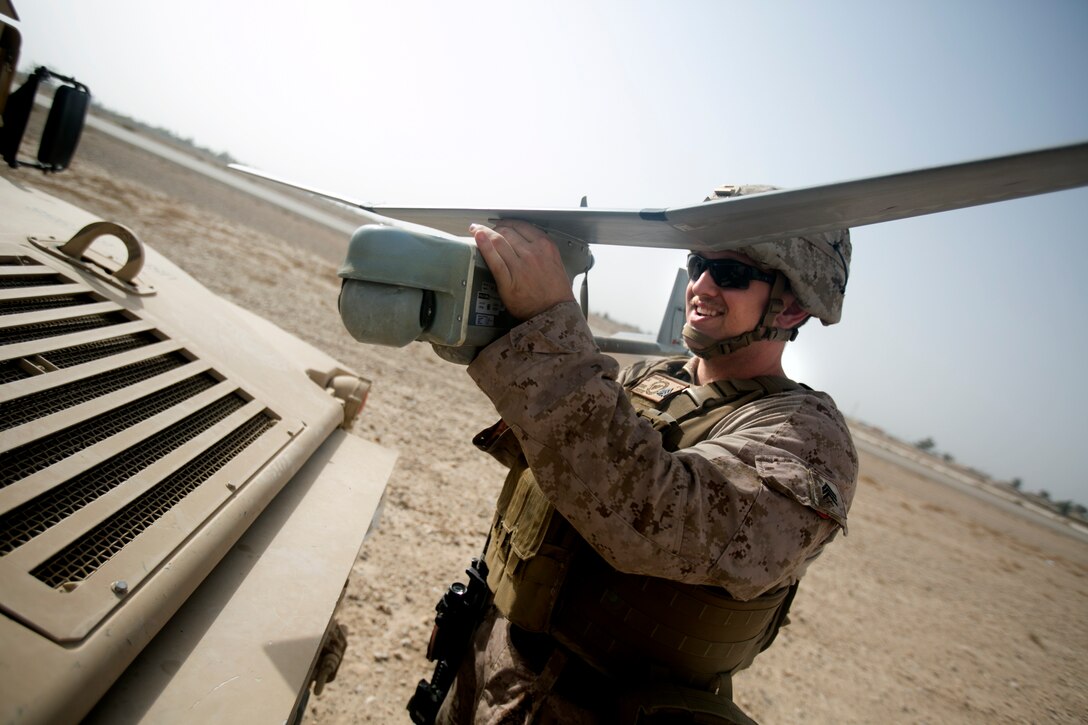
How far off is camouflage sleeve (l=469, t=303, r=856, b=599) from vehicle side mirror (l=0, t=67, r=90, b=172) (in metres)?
2.72

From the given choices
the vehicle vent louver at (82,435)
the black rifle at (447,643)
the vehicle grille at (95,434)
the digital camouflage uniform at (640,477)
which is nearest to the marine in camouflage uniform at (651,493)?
the digital camouflage uniform at (640,477)

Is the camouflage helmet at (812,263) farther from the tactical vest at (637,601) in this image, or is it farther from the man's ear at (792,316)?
the tactical vest at (637,601)

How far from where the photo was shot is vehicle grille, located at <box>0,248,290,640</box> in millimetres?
1111

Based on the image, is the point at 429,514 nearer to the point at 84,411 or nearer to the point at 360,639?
the point at 360,639

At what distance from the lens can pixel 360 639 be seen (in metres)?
3.28

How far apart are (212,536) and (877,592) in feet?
26.6

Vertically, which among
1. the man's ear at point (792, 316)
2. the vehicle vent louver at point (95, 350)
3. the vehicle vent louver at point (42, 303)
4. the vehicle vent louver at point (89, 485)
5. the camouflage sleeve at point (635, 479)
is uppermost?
the man's ear at point (792, 316)

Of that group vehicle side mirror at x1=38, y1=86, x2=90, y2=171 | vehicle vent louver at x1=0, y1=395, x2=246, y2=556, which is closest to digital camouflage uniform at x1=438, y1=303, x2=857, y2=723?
vehicle vent louver at x1=0, y1=395, x2=246, y2=556

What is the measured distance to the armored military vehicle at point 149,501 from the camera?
1046mm

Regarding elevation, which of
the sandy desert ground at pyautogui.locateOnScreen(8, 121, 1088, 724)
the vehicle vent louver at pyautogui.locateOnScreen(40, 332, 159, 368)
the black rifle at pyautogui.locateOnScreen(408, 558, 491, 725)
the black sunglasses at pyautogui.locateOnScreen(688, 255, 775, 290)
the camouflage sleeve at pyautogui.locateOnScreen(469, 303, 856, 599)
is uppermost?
the black sunglasses at pyautogui.locateOnScreen(688, 255, 775, 290)

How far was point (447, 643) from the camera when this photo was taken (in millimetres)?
2133

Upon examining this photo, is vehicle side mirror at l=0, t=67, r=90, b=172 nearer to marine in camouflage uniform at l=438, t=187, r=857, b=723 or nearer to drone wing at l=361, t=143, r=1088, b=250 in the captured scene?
drone wing at l=361, t=143, r=1088, b=250

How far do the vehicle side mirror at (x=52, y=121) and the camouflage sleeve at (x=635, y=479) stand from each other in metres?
2.72

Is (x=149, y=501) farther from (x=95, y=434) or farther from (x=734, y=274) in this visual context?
(x=734, y=274)
